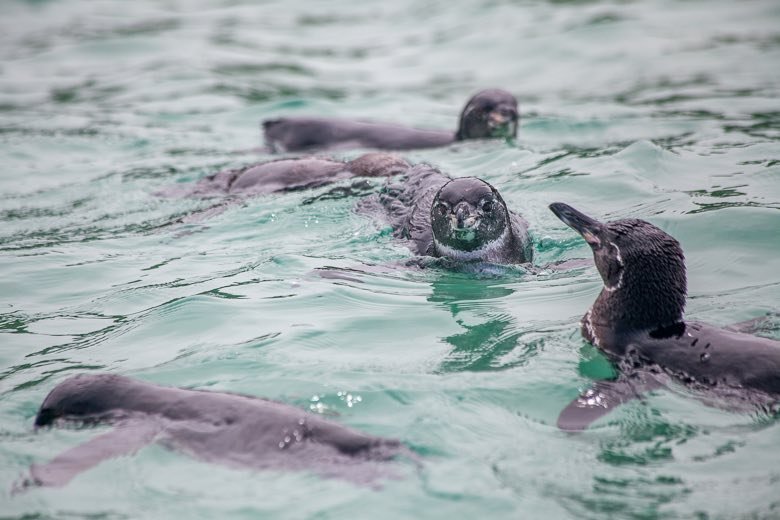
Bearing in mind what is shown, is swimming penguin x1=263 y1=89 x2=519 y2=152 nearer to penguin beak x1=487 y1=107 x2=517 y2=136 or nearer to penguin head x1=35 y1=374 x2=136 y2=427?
penguin beak x1=487 y1=107 x2=517 y2=136

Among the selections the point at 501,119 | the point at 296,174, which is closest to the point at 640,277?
the point at 296,174

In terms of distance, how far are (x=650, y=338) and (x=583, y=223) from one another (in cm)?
98

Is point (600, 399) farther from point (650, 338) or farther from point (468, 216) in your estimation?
point (468, 216)

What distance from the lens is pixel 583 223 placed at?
6445mm

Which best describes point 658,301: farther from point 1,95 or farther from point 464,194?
point 1,95

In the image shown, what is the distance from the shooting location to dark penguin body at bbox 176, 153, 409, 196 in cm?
944

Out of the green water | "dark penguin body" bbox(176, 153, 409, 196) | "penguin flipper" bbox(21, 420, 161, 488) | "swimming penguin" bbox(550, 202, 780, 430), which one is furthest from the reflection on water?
"dark penguin body" bbox(176, 153, 409, 196)

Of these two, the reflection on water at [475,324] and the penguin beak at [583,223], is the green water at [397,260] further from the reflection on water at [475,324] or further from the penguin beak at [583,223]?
the penguin beak at [583,223]

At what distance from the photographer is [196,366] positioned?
5.72 m

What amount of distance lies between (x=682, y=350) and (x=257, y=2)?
17.8m

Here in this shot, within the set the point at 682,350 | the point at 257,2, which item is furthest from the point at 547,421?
the point at 257,2

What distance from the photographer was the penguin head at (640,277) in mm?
5867

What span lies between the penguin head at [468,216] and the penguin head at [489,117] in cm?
353

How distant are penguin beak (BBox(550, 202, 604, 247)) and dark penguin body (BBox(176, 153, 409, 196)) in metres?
3.13
